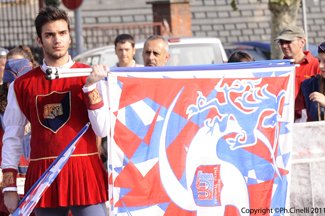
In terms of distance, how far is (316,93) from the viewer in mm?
4867

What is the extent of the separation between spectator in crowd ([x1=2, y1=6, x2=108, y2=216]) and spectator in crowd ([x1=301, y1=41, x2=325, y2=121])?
6.81 ft

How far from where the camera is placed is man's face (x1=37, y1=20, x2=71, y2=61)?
371 cm

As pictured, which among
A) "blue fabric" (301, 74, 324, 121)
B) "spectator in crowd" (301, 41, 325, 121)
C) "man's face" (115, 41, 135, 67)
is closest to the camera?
"spectator in crowd" (301, 41, 325, 121)

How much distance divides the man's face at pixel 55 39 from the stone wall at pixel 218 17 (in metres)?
17.7

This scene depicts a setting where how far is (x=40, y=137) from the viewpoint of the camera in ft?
12.1

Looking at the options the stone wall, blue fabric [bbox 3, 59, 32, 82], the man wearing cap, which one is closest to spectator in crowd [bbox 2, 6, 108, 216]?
blue fabric [bbox 3, 59, 32, 82]

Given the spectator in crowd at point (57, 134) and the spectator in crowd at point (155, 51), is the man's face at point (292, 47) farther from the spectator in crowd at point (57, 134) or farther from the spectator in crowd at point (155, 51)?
the spectator in crowd at point (57, 134)

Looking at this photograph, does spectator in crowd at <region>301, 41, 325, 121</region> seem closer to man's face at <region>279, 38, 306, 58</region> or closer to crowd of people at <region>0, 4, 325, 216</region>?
man's face at <region>279, 38, 306, 58</region>

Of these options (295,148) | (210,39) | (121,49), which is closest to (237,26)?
(210,39)

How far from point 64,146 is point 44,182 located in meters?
0.27

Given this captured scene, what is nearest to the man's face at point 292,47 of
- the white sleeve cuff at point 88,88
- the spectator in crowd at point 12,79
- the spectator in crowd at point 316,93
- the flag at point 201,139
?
the spectator in crowd at point 316,93

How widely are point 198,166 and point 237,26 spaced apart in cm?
1866

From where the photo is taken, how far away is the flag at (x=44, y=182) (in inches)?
139

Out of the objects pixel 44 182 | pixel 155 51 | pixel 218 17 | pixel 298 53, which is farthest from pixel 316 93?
pixel 218 17
